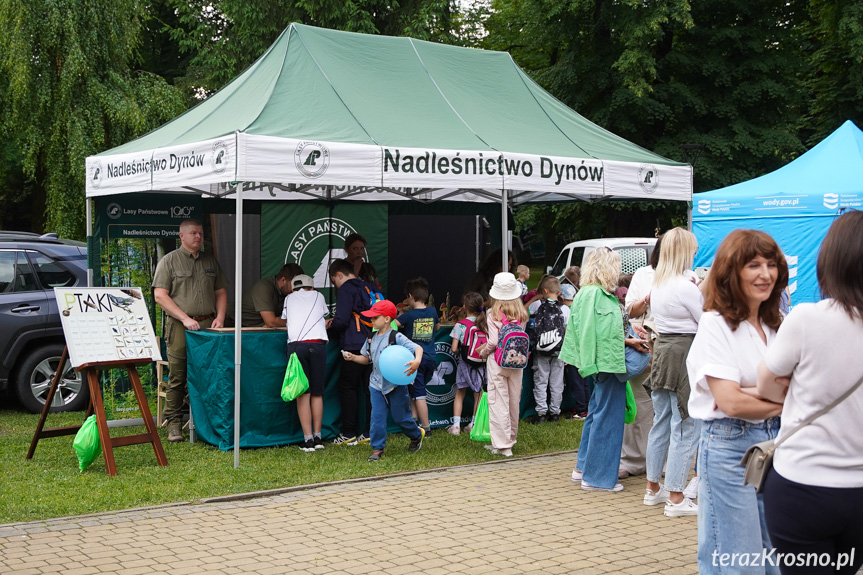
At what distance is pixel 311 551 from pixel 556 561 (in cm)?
143

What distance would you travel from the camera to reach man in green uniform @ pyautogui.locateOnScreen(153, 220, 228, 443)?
8547 millimetres

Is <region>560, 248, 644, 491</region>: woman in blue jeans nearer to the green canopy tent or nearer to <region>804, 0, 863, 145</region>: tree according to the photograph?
the green canopy tent

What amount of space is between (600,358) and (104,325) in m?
4.18

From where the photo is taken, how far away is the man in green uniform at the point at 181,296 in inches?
336

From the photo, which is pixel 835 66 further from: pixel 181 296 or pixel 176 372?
pixel 176 372

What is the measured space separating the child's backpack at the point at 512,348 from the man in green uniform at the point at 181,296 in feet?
9.11

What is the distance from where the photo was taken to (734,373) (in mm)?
3309

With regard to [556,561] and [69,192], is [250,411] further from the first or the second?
[69,192]

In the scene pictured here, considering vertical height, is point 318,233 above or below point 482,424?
above

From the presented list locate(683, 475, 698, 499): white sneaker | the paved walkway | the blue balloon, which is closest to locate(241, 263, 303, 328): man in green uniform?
the blue balloon

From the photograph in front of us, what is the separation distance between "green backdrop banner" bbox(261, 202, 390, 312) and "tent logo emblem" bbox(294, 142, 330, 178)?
12.6 feet

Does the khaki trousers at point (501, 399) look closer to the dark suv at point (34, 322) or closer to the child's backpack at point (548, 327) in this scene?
the child's backpack at point (548, 327)

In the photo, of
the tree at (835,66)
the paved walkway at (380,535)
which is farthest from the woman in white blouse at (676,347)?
the tree at (835,66)

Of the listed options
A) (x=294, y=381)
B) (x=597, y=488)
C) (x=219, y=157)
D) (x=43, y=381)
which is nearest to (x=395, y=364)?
(x=294, y=381)
